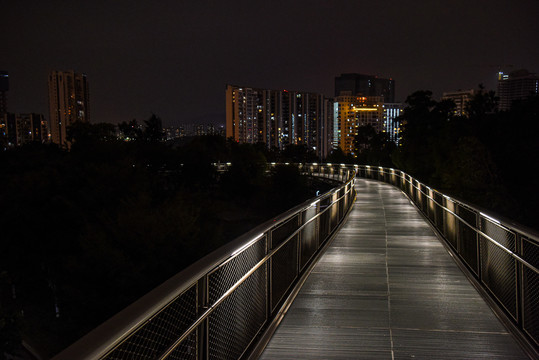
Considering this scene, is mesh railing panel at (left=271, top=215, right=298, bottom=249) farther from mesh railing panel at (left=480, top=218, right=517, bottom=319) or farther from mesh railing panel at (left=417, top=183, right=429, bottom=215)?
mesh railing panel at (left=417, top=183, right=429, bottom=215)

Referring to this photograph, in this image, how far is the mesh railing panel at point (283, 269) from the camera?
5.54m

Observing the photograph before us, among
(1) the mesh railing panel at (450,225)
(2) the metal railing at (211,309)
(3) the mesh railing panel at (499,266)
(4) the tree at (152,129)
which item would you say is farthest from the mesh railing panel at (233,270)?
(4) the tree at (152,129)

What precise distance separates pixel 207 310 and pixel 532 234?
3.03 meters

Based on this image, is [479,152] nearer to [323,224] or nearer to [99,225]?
[323,224]

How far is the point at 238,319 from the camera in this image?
4160 mm

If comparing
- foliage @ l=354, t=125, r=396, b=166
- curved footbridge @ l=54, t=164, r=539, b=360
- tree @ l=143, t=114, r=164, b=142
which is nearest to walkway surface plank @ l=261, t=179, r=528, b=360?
curved footbridge @ l=54, t=164, r=539, b=360

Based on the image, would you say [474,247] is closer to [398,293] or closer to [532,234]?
[398,293]

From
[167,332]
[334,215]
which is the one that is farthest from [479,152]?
[167,332]

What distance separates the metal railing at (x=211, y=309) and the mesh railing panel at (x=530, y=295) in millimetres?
2573

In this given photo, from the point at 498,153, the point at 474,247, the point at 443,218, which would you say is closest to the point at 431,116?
the point at 498,153

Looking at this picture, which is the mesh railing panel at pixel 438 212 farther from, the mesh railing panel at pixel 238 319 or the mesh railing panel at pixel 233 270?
the mesh railing panel at pixel 233 270

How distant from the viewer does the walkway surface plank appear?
14.5 feet

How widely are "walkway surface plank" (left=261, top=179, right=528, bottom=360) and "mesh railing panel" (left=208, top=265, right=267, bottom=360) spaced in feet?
0.85

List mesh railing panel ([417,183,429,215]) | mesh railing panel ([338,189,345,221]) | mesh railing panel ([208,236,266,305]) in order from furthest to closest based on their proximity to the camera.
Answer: mesh railing panel ([417,183,429,215])
mesh railing panel ([338,189,345,221])
mesh railing panel ([208,236,266,305])
